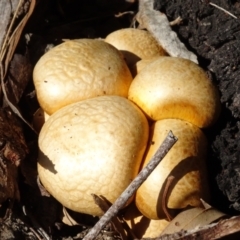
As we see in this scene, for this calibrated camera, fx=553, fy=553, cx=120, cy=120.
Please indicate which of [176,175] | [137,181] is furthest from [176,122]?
[137,181]

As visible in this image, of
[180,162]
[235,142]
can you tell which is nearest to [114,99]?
[180,162]

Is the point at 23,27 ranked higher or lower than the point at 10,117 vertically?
higher

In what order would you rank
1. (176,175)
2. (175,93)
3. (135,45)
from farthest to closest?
1. (135,45)
2. (175,93)
3. (176,175)

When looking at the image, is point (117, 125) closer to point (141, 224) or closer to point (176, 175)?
point (176, 175)

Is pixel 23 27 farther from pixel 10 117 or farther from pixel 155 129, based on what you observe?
pixel 155 129

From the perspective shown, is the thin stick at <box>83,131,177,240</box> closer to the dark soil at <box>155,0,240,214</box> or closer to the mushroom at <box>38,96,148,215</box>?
the mushroom at <box>38,96,148,215</box>
